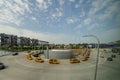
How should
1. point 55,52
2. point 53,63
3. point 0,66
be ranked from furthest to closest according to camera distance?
1. point 55,52
2. point 53,63
3. point 0,66

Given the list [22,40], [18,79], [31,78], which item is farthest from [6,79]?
[22,40]

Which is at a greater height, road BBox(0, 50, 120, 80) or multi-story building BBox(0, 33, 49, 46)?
multi-story building BBox(0, 33, 49, 46)

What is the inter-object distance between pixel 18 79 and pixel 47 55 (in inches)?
893

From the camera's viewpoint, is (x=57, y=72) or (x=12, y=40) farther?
(x=12, y=40)

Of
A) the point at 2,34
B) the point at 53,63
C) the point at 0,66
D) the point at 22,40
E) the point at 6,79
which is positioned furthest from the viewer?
the point at 22,40

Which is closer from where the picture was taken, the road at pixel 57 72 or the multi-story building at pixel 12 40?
the road at pixel 57 72

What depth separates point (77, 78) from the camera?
1500 cm

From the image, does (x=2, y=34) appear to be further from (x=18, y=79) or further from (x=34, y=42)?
(x=18, y=79)

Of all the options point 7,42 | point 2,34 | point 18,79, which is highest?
point 2,34

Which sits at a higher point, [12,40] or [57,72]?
[12,40]

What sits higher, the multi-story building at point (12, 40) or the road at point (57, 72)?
the multi-story building at point (12, 40)

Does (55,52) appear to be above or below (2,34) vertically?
below

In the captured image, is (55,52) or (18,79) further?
(55,52)

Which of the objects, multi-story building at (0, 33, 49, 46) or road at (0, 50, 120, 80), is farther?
multi-story building at (0, 33, 49, 46)
